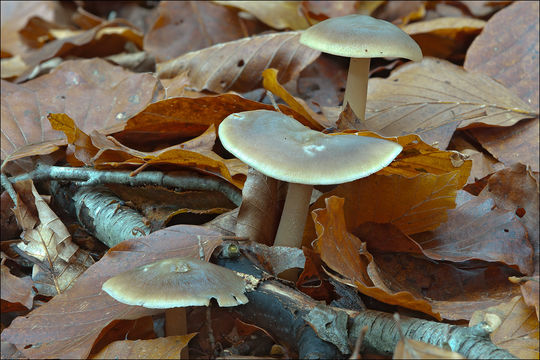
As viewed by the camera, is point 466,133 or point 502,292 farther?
point 466,133

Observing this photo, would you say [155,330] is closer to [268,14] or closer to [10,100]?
[10,100]

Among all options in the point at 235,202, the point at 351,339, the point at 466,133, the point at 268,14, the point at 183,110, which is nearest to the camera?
the point at 351,339

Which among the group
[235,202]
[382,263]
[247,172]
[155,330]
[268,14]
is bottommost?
[155,330]

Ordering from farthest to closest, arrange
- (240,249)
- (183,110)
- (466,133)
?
(466,133), (183,110), (240,249)

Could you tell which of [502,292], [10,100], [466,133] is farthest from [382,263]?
[10,100]

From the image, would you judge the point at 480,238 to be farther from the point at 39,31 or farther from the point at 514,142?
the point at 39,31

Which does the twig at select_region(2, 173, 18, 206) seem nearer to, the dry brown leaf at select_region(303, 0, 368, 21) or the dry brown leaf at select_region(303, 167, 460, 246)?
the dry brown leaf at select_region(303, 167, 460, 246)

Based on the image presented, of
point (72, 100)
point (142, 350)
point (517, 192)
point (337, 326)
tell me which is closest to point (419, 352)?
point (337, 326)

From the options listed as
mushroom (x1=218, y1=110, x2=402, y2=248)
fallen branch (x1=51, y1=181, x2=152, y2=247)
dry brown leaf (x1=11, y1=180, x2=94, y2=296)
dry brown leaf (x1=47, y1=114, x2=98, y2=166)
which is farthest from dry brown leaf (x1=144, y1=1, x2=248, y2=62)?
mushroom (x1=218, y1=110, x2=402, y2=248)
